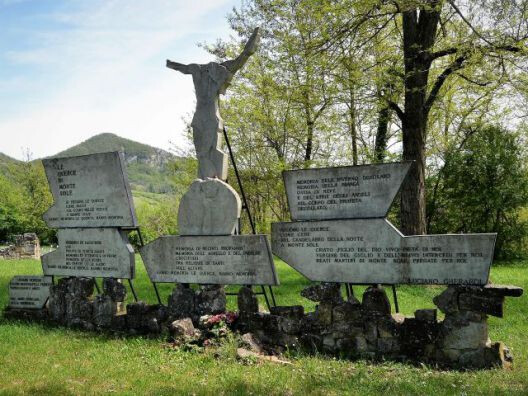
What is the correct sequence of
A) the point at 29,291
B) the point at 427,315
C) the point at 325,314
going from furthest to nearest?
the point at 29,291 < the point at 325,314 < the point at 427,315

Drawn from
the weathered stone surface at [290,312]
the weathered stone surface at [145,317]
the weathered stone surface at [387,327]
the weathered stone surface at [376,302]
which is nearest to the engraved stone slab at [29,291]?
the weathered stone surface at [145,317]

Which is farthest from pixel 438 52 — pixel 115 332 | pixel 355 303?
pixel 115 332

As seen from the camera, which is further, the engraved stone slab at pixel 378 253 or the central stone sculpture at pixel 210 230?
the central stone sculpture at pixel 210 230

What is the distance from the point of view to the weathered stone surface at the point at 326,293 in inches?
291

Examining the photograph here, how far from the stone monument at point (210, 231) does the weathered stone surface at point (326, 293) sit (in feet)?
1.93

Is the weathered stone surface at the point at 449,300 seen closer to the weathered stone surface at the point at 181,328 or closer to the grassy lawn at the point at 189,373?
the grassy lawn at the point at 189,373

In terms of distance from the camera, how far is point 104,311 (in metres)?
8.62

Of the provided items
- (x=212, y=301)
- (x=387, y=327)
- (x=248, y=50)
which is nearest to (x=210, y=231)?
(x=212, y=301)

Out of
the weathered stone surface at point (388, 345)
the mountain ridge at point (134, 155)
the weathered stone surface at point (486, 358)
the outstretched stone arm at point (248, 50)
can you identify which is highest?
the mountain ridge at point (134, 155)

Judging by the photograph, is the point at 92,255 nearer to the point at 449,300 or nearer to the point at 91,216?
the point at 91,216

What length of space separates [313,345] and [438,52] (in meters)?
8.80

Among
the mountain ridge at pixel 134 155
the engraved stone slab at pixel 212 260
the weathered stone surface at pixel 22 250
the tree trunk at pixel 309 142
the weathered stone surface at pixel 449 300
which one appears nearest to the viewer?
the weathered stone surface at pixel 449 300

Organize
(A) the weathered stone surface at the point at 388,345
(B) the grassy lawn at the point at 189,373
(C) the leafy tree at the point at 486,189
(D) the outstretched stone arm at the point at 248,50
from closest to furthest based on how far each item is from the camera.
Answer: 1. (B) the grassy lawn at the point at 189,373
2. (A) the weathered stone surface at the point at 388,345
3. (D) the outstretched stone arm at the point at 248,50
4. (C) the leafy tree at the point at 486,189

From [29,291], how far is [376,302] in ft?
21.0
